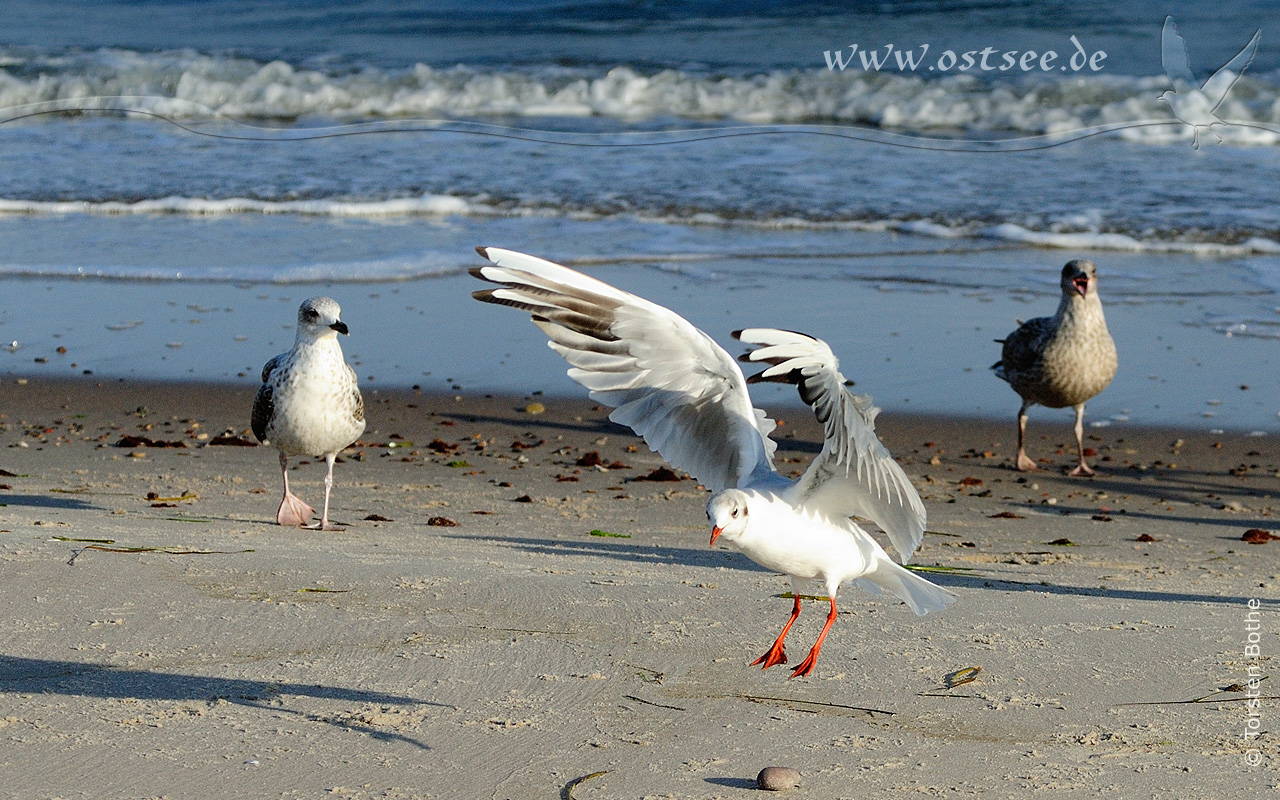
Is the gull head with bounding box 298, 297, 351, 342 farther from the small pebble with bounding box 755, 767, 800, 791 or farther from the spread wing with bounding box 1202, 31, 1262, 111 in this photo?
the spread wing with bounding box 1202, 31, 1262, 111

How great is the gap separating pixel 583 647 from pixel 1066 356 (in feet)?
Result: 14.6

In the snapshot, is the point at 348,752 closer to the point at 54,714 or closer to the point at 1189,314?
the point at 54,714

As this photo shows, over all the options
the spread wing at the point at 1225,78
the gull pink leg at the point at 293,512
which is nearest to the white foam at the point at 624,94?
the spread wing at the point at 1225,78

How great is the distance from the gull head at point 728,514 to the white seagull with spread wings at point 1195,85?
1370 cm

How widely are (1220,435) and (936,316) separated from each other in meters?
2.51

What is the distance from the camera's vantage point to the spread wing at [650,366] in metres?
3.97

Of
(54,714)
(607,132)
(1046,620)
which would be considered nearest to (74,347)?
(54,714)

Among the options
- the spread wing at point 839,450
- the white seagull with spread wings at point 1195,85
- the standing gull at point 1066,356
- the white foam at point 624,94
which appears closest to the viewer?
the spread wing at point 839,450

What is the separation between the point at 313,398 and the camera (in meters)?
6.33

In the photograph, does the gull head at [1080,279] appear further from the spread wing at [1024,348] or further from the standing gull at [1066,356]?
the spread wing at [1024,348]

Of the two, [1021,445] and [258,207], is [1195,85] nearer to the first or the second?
[258,207]

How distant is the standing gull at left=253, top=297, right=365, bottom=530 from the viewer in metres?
6.33

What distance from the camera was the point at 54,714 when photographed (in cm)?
351

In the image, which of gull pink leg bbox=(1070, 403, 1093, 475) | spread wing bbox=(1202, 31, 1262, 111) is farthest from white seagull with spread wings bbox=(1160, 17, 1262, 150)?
gull pink leg bbox=(1070, 403, 1093, 475)
